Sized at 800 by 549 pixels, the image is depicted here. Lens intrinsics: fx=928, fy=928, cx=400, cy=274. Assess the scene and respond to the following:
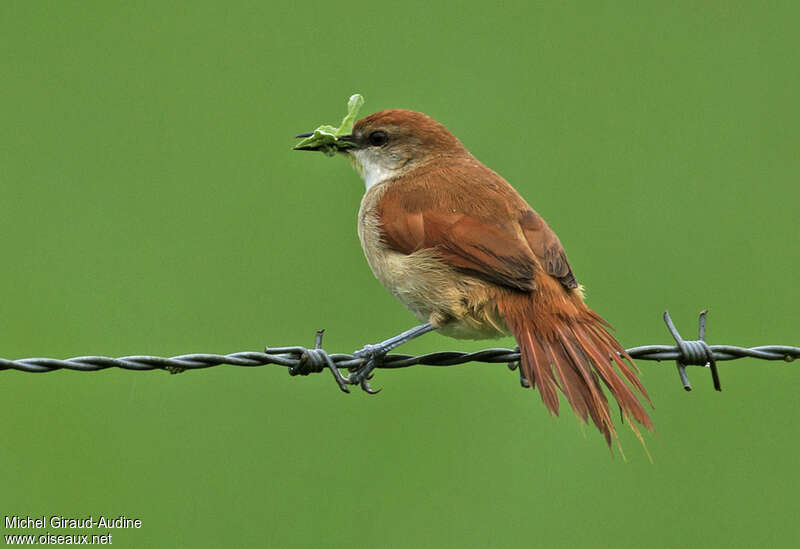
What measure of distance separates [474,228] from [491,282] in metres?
0.31

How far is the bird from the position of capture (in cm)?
376

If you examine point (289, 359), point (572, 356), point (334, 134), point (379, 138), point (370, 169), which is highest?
point (334, 134)

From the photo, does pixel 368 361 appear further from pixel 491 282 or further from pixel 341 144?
pixel 341 144

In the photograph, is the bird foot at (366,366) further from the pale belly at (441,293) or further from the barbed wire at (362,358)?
the pale belly at (441,293)

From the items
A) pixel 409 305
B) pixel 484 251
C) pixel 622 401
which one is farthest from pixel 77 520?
pixel 622 401

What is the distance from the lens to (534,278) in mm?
4121

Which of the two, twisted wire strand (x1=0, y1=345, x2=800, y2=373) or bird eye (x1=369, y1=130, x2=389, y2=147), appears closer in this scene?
twisted wire strand (x1=0, y1=345, x2=800, y2=373)

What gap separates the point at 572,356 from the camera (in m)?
3.85

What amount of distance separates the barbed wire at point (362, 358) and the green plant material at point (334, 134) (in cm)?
196

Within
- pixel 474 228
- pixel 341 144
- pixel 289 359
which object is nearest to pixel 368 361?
pixel 289 359

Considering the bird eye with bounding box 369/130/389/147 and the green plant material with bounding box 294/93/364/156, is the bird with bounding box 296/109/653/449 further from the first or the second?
the green plant material with bounding box 294/93/364/156

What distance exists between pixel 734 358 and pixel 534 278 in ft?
2.95

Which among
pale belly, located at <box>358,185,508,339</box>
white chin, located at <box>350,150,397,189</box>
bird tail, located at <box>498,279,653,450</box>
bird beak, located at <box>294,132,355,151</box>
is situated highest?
bird beak, located at <box>294,132,355,151</box>

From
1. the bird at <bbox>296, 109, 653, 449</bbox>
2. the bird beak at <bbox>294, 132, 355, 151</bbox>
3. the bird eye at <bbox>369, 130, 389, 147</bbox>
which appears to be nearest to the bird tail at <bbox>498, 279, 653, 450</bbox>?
the bird at <bbox>296, 109, 653, 449</bbox>
